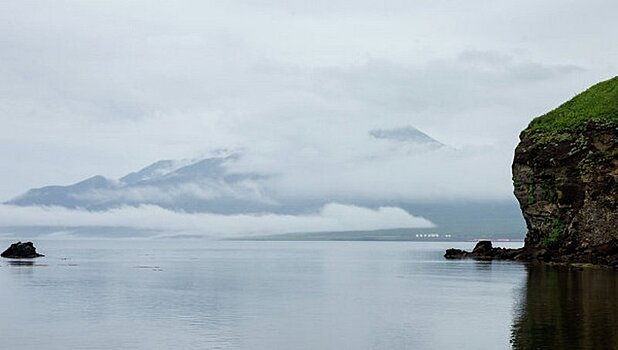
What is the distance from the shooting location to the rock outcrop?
145250 mm

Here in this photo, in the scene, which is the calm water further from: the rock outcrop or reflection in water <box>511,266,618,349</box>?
the rock outcrop

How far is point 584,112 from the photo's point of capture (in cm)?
15900

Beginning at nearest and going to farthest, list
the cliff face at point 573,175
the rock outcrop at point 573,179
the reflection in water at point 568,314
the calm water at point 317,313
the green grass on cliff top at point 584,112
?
the reflection in water at point 568,314 → the calm water at point 317,313 → the rock outcrop at point 573,179 → the cliff face at point 573,175 → the green grass on cliff top at point 584,112

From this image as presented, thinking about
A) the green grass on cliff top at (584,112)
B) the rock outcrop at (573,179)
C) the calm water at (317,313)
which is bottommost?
the calm water at (317,313)

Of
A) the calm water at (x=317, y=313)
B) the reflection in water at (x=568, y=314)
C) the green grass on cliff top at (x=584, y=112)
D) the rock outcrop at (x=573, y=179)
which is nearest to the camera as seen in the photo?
the reflection in water at (x=568, y=314)

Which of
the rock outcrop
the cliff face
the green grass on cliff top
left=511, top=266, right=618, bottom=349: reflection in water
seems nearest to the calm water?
left=511, top=266, right=618, bottom=349: reflection in water

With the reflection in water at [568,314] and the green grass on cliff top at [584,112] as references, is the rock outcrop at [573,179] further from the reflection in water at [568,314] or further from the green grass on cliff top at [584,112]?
the reflection in water at [568,314]

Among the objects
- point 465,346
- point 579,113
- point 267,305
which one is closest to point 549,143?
point 579,113

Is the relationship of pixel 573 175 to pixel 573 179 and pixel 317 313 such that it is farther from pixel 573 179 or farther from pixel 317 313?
pixel 317 313

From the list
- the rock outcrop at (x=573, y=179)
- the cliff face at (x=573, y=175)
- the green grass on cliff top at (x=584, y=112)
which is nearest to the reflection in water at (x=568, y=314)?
the rock outcrop at (x=573, y=179)

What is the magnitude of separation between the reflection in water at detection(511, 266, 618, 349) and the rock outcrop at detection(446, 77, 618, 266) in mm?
36895

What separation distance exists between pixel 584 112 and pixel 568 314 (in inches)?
3916

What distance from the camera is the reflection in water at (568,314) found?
5312 cm

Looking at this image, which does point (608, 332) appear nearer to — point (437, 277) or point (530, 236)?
point (437, 277)
